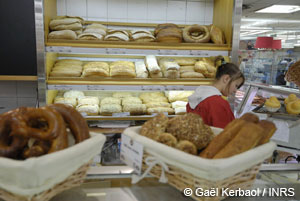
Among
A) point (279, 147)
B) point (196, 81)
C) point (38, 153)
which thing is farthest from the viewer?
point (196, 81)

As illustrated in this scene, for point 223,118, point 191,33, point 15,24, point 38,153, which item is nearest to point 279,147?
point 223,118

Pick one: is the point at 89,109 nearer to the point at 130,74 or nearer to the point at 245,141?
the point at 130,74

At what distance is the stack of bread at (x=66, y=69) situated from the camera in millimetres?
2652

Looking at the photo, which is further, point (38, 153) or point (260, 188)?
point (260, 188)

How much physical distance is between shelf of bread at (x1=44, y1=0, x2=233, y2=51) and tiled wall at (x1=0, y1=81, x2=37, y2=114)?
0.78 metres

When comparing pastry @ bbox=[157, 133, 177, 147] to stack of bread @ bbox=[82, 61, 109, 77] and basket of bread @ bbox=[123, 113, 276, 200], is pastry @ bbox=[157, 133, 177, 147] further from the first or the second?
stack of bread @ bbox=[82, 61, 109, 77]

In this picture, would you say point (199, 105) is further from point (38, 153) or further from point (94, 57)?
point (94, 57)

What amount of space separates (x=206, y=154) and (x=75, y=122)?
47cm

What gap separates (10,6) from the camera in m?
2.49

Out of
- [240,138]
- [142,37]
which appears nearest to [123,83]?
[142,37]

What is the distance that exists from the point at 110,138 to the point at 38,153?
2.17 meters

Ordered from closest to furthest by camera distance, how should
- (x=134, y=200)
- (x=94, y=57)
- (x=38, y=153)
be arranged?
1. (x=38, y=153)
2. (x=134, y=200)
3. (x=94, y=57)

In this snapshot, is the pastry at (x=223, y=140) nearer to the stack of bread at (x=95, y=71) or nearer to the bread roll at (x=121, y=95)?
the stack of bread at (x=95, y=71)

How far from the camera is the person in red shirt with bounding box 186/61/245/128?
6.22 ft
